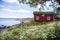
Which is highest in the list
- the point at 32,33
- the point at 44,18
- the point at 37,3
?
the point at 37,3

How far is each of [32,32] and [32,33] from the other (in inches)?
2.9

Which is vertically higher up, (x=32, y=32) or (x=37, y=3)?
(x=37, y=3)

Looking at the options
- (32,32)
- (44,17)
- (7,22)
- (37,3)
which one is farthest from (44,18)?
(7,22)

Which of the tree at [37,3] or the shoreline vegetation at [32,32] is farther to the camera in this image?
the tree at [37,3]

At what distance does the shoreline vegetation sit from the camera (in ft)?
18.1

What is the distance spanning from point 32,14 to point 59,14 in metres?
1.03

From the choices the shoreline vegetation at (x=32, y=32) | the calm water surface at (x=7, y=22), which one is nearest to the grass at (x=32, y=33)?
the shoreline vegetation at (x=32, y=32)

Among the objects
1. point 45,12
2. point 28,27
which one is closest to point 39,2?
point 45,12

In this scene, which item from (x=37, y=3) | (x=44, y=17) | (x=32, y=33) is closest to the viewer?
(x=32, y=33)

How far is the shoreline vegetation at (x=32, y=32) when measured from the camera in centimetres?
552

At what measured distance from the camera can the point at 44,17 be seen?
21.0ft

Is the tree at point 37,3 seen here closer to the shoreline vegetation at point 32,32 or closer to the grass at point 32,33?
the shoreline vegetation at point 32,32

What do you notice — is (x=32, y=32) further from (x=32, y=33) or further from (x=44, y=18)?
(x=44, y=18)

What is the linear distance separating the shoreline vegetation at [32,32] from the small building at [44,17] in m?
0.17
